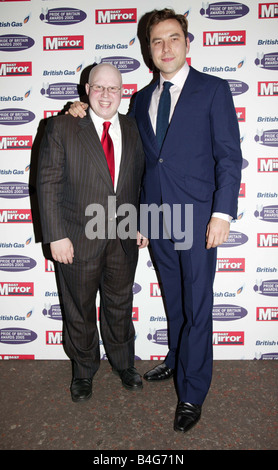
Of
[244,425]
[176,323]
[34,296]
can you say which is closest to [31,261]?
[34,296]

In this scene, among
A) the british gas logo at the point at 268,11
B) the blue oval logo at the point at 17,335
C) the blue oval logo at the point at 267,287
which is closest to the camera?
the british gas logo at the point at 268,11

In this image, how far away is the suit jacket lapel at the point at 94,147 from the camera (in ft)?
6.45

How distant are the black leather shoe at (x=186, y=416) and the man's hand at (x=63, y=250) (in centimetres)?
104

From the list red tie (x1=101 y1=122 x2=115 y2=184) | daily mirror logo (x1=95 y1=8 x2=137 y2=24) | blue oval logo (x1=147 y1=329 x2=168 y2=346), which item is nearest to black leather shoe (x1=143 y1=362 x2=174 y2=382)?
blue oval logo (x1=147 y1=329 x2=168 y2=346)

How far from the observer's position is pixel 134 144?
2.09 metres

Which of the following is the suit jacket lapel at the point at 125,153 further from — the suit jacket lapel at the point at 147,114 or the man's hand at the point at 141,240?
the man's hand at the point at 141,240

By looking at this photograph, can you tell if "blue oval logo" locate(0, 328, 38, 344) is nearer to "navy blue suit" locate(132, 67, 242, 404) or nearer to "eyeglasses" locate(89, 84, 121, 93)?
"navy blue suit" locate(132, 67, 242, 404)

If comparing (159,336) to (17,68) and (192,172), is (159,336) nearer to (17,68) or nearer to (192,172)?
(192,172)

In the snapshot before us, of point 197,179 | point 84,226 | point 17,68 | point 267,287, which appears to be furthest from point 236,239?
point 17,68

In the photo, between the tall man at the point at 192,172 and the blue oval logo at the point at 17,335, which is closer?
the tall man at the point at 192,172

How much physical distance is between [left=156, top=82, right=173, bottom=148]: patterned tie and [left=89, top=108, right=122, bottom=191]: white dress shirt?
0.81ft

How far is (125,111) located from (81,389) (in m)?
1.92

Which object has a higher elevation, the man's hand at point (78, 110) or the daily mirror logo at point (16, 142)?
the man's hand at point (78, 110)

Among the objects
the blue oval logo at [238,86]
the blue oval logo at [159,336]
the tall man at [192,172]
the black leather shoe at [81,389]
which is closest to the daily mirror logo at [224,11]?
the blue oval logo at [238,86]
